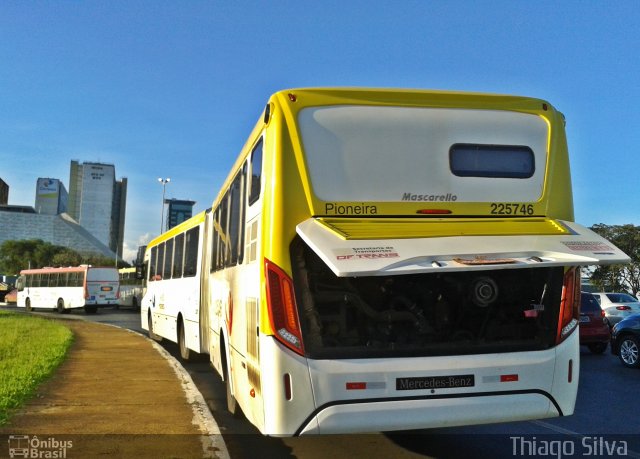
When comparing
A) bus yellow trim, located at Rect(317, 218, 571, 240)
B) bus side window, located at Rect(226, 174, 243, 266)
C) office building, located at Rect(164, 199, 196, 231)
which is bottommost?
bus yellow trim, located at Rect(317, 218, 571, 240)

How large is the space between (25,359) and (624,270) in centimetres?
5103

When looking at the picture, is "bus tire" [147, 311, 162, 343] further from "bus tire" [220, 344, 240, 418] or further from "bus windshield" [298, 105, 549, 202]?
"bus windshield" [298, 105, 549, 202]

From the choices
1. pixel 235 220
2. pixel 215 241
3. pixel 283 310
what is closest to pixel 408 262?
pixel 283 310

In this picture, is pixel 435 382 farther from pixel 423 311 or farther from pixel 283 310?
pixel 283 310

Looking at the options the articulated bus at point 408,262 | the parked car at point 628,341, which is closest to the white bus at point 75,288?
the parked car at point 628,341

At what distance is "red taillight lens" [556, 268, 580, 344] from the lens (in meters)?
5.67

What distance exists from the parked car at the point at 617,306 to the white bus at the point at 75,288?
28.5 metres

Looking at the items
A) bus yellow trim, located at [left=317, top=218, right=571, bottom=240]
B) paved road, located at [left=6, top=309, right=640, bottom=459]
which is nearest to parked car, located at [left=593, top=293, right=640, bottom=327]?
paved road, located at [left=6, top=309, right=640, bottom=459]

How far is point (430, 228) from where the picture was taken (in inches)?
211

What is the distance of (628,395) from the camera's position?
10625 mm

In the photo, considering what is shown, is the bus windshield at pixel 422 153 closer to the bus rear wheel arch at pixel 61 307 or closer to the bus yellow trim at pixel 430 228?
the bus yellow trim at pixel 430 228

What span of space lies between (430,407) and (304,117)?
2610 mm

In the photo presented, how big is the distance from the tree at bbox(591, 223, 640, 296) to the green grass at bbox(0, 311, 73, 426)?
45139mm

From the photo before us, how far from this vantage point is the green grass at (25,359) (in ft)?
29.5
